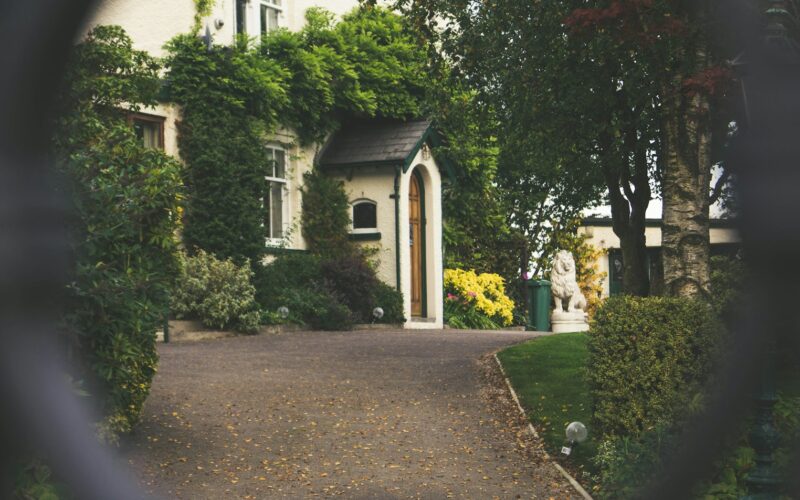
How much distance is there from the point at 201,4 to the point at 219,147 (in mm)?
2272

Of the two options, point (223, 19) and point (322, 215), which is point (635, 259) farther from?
point (223, 19)

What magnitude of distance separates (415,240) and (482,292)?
96.9 inches

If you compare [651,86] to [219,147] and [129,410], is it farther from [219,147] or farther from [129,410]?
[219,147]

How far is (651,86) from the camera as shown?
8.67 metres

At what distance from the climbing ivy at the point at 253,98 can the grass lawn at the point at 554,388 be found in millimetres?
4432

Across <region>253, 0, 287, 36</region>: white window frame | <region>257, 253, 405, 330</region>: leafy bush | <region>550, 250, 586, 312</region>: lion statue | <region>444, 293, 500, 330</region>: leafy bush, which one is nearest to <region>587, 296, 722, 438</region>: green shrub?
<region>257, 253, 405, 330</region>: leafy bush

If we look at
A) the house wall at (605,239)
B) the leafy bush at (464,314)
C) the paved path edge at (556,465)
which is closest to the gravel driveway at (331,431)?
the paved path edge at (556,465)

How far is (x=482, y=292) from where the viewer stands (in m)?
21.1

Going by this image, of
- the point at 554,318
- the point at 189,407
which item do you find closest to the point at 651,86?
the point at 189,407

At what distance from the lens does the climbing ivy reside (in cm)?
1502

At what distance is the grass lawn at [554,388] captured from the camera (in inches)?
296

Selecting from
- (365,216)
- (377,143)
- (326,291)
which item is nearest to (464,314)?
(365,216)

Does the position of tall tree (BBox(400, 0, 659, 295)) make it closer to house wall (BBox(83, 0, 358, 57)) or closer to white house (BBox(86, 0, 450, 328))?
house wall (BBox(83, 0, 358, 57))

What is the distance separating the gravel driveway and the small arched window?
7.14m
